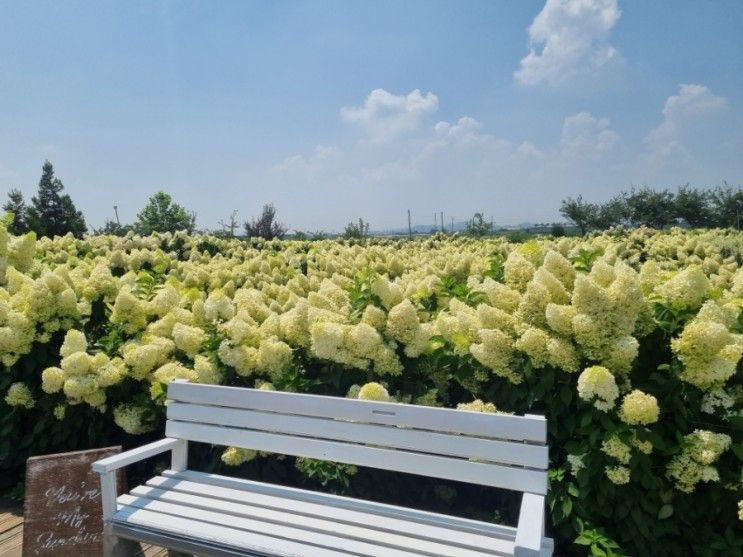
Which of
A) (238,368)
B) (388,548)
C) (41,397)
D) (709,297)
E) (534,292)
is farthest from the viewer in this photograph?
(41,397)

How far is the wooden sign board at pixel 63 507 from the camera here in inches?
106

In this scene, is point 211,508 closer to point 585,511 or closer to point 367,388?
point 367,388

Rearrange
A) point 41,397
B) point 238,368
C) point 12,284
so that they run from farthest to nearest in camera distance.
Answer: point 12,284 → point 41,397 → point 238,368

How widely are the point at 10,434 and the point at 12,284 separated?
107cm

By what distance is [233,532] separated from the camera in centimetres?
224

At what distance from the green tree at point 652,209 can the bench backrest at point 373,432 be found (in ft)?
154

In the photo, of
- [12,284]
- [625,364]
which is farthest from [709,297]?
[12,284]

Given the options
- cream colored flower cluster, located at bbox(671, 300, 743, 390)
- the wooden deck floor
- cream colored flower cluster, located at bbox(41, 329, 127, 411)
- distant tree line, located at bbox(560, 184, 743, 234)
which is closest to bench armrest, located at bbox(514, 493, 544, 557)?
cream colored flower cluster, located at bbox(671, 300, 743, 390)

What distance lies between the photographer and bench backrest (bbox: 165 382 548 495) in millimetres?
2189

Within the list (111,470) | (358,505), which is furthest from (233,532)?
(111,470)

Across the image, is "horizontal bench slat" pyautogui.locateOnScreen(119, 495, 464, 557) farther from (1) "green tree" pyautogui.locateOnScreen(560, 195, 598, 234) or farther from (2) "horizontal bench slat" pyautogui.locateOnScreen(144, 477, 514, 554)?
(1) "green tree" pyautogui.locateOnScreen(560, 195, 598, 234)

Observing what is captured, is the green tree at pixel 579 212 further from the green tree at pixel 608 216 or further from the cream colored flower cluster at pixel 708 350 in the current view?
the cream colored flower cluster at pixel 708 350

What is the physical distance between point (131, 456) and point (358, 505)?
992mm

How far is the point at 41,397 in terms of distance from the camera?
A: 3.54 m
